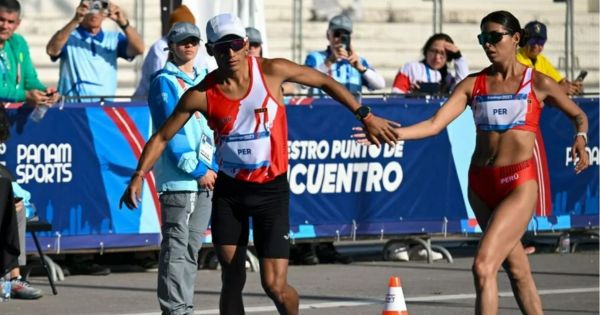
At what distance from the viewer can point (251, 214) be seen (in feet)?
28.3

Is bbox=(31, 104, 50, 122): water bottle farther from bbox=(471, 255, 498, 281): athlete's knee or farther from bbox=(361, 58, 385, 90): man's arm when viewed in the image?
bbox=(471, 255, 498, 281): athlete's knee

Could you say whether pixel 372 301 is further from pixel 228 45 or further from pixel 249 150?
pixel 228 45

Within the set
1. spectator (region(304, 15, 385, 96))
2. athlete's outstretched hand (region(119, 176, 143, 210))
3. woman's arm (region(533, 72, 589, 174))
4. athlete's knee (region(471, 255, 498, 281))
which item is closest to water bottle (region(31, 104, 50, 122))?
spectator (region(304, 15, 385, 96))

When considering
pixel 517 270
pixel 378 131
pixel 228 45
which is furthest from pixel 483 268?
pixel 228 45

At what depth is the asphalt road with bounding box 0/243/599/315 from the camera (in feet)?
36.9

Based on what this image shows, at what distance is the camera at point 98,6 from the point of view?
13.6m

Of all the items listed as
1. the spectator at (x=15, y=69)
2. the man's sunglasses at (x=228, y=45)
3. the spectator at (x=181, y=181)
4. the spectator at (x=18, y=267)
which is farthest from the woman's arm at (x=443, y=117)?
the spectator at (x=15, y=69)

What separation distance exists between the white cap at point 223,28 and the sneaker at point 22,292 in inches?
153

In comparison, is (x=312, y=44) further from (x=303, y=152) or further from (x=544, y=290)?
(x=544, y=290)

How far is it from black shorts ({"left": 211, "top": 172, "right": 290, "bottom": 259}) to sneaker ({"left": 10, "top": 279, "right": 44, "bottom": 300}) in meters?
3.43

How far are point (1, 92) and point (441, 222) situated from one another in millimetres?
4579

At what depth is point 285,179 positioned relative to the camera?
873 cm

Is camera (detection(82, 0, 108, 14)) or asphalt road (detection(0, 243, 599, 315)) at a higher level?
camera (detection(82, 0, 108, 14))

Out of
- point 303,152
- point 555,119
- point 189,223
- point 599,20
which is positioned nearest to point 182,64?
point 189,223
